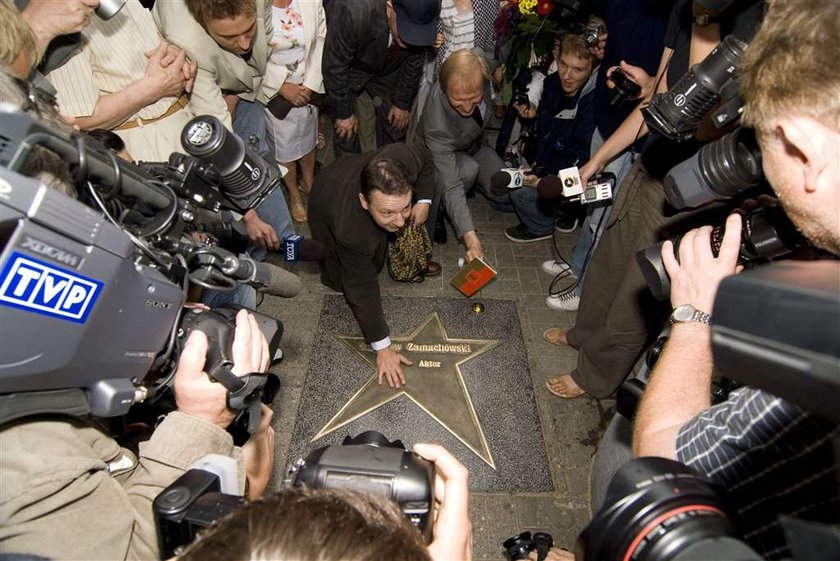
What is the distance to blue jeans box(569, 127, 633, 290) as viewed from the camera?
141 inches

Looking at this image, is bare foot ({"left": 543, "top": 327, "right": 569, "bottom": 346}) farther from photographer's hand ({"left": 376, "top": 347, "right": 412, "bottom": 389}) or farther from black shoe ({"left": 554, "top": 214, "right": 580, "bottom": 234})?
black shoe ({"left": 554, "top": 214, "right": 580, "bottom": 234})

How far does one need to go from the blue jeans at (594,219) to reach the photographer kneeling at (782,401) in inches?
87.8

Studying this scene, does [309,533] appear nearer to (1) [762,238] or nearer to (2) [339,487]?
(2) [339,487]

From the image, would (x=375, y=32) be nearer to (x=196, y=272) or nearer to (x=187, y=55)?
(x=187, y=55)

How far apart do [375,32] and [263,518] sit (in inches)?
153

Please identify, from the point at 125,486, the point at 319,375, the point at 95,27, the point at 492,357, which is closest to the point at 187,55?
the point at 95,27

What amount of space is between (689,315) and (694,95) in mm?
901

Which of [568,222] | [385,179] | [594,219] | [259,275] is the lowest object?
[568,222]

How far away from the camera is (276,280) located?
1.79 metres

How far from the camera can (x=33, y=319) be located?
0.99 meters

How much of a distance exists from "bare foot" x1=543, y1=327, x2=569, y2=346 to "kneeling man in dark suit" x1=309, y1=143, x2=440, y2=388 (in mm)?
1086

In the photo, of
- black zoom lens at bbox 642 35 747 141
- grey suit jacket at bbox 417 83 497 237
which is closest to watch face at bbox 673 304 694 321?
black zoom lens at bbox 642 35 747 141

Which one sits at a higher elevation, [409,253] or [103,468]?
[103,468]

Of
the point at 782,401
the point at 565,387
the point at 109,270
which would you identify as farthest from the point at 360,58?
the point at 782,401
